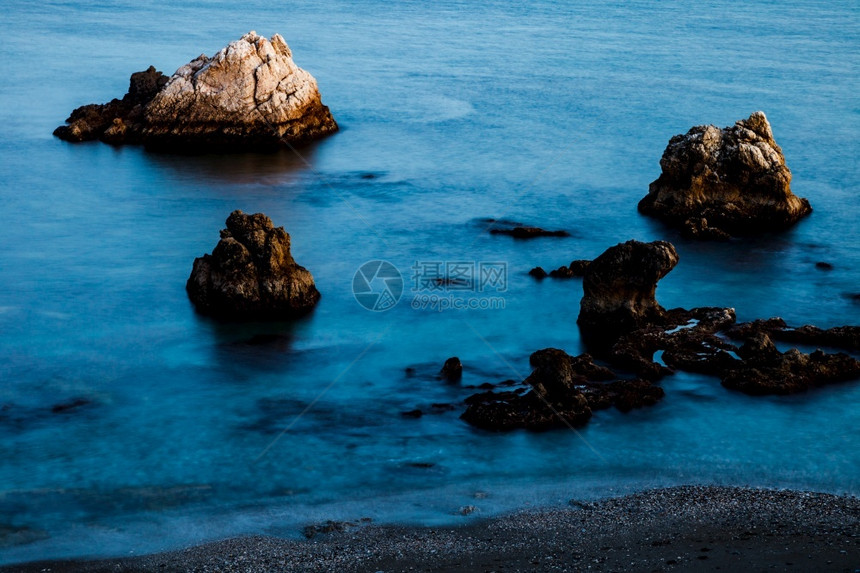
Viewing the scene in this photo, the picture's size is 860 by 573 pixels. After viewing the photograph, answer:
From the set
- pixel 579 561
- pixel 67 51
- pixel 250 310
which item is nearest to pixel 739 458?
pixel 579 561

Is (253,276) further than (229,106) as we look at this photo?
No

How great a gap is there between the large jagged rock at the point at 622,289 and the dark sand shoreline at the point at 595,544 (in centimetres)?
965

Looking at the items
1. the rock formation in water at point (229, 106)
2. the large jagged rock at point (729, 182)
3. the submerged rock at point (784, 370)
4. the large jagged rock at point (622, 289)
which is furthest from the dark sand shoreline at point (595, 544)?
the rock formation in water at point (229, 106)

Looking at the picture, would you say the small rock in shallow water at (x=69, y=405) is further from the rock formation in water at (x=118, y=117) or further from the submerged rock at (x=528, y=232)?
the rock formation in water at (x=118, y=117)

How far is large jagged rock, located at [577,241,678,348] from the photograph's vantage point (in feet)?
113

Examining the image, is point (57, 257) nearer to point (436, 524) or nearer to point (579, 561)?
point (436, 524)

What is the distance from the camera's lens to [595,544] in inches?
951

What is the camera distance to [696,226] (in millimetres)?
46156

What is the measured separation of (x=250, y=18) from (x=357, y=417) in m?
82.2

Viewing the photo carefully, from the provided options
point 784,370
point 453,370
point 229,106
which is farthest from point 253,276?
point 229,106

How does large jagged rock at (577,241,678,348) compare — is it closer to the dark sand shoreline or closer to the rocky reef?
the rocky reef
